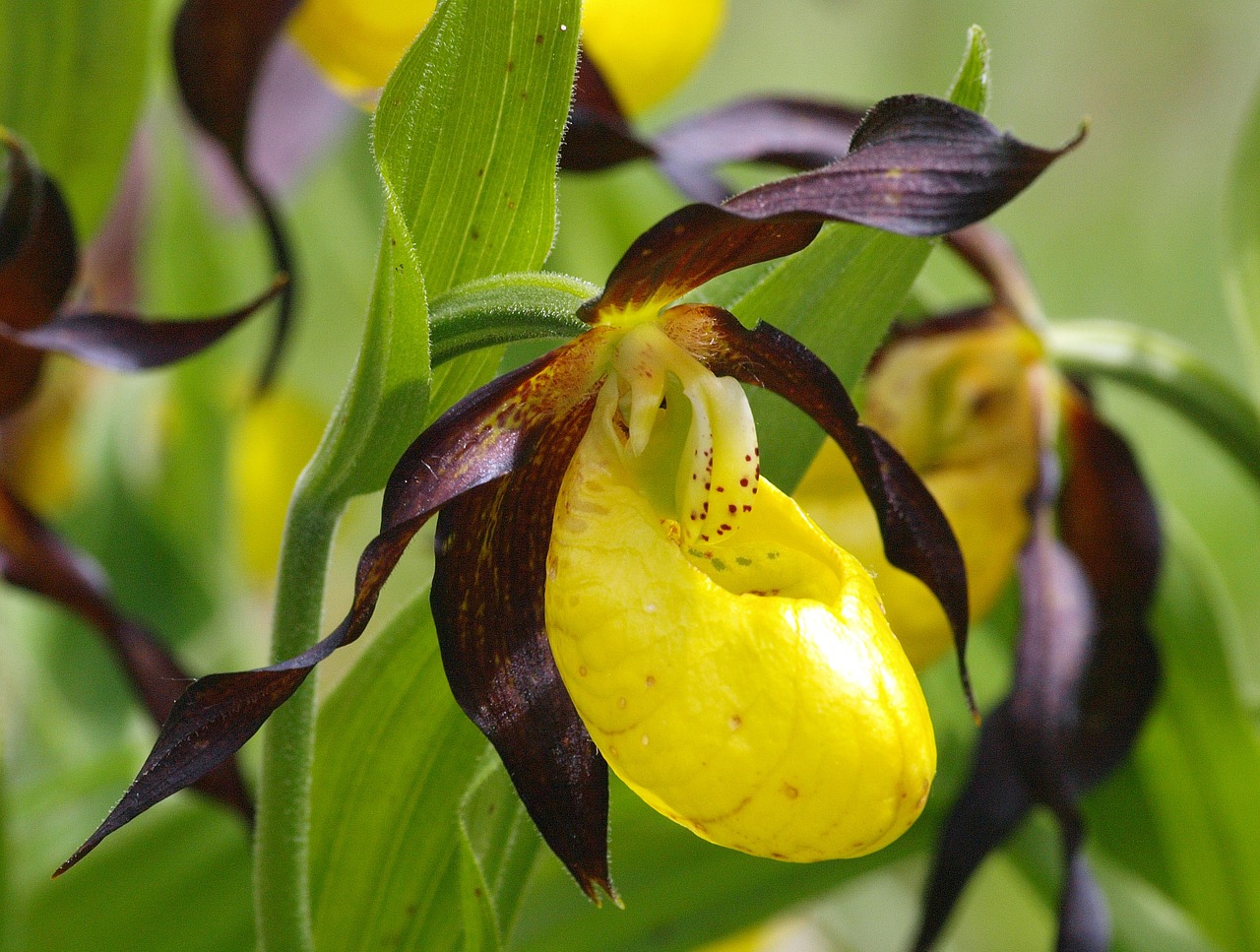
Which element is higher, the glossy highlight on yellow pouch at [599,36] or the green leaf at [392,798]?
the glossy highlight on yellow pouch at [599,36]

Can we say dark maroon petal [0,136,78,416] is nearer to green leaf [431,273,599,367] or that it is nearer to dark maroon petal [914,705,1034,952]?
green leaf [431,273,599,367]

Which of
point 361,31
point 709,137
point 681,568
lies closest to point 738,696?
point 681,568

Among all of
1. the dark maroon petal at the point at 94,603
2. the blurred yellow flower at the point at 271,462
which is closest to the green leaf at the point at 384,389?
the dark maroon petal at the point at 94,603

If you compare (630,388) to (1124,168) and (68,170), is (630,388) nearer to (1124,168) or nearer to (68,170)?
(68,170)

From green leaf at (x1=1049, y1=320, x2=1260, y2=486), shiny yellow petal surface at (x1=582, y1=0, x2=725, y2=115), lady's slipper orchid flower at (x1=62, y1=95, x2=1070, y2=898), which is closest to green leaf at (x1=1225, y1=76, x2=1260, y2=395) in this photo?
green leaf at (x1=1049, y1=320, x2=1260, y2=486)

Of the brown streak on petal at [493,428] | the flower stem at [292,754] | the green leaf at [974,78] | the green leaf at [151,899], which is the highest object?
the green leaf at [974,78]

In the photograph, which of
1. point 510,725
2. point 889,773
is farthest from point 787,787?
point 510,725

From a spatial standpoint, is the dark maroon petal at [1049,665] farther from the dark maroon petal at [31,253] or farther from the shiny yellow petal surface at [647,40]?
the dark maroon petal at [31,253]
